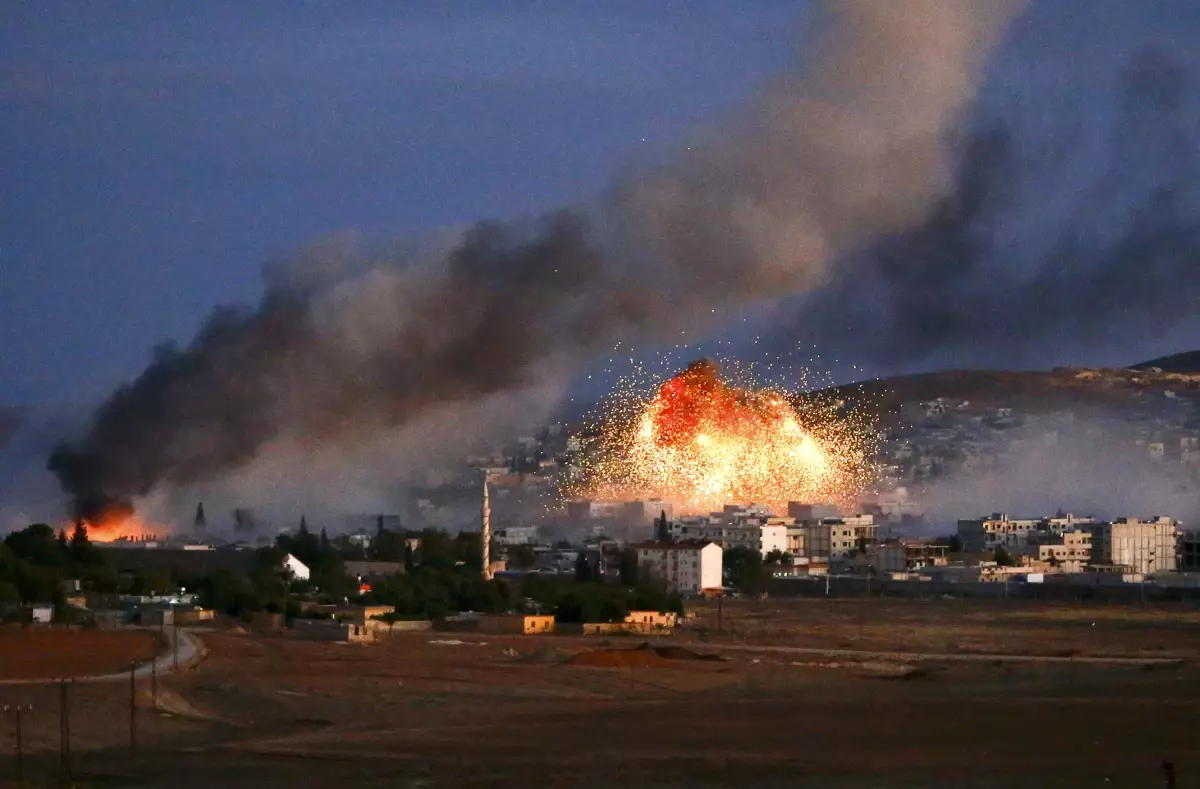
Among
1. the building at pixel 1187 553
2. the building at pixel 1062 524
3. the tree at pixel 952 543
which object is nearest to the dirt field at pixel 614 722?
the building at pixel 1187 553

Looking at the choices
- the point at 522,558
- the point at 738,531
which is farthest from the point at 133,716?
the point at 738,531

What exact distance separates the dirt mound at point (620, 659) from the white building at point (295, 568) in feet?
92.3

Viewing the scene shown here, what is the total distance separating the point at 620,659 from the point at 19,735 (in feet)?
58.5

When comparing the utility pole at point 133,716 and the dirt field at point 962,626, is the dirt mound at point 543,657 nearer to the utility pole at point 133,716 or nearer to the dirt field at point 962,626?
the dirt field at point 962,626

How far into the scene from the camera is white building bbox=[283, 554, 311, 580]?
237 feet

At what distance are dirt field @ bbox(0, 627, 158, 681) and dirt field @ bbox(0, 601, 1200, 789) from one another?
5.75 feet

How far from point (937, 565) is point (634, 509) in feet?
81.5

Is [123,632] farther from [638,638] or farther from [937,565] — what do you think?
[937,565]

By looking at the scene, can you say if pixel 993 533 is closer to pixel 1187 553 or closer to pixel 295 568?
pixel 1187 553

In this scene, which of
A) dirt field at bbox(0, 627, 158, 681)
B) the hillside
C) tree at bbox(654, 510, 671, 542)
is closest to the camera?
dirt field at bbox(0, 627, 158, 681)

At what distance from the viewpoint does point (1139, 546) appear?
99.5m

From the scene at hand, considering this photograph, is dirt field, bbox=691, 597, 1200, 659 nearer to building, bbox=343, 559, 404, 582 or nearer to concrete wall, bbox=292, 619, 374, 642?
concrete wall, bbox=292, 619, 374, 642

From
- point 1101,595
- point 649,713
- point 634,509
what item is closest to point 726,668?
point 649,713

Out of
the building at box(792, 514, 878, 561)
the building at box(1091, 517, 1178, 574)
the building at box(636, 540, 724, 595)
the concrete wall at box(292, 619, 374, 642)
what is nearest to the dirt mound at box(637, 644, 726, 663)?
the concrete wall at box(292, 619, 374, 642)
